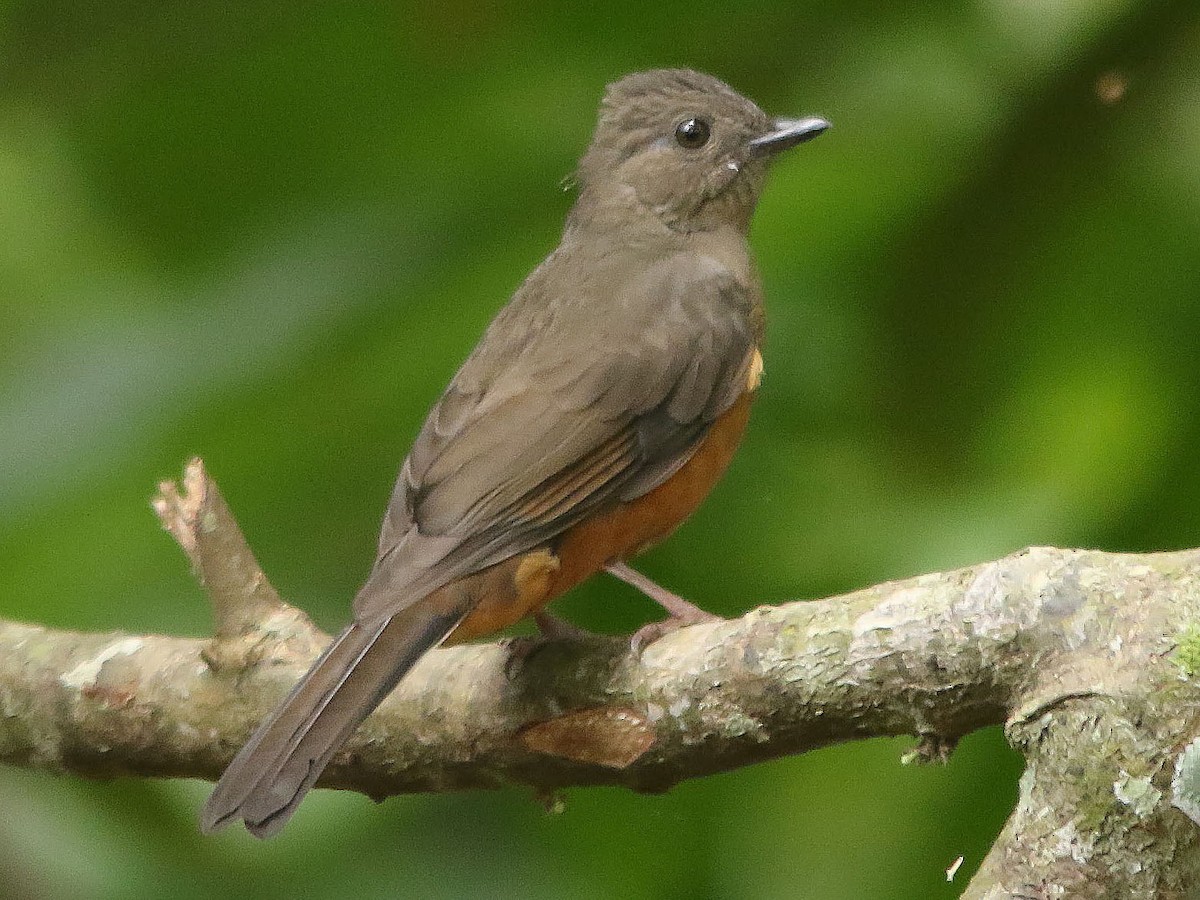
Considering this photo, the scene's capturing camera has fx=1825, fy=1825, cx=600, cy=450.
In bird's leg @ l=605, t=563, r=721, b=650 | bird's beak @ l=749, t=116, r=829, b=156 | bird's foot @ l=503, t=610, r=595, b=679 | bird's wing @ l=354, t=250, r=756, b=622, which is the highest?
bird's beak @ l=749, t=116, r=829, b=156

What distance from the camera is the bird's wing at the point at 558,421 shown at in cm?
332

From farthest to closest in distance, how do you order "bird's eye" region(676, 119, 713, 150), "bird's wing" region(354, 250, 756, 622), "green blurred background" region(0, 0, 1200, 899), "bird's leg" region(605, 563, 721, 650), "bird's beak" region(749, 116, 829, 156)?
"bird's eye" region(676, 119, 713, 150) < "bird's beak" region(749, 116, 829, 156) < "green blurred background" region(0, 0, 1200, 899) < "bird's wing" region(354, 250, 756, 622) < "bird's leg" region(605, 563, 721, 650)

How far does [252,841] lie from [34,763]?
72 cm

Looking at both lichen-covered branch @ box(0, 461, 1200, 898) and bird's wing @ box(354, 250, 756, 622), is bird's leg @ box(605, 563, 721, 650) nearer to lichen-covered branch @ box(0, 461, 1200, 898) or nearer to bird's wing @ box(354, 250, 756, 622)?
lichen-covered branch @ box(0, 461, 1200, 898)

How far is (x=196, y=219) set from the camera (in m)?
4.00

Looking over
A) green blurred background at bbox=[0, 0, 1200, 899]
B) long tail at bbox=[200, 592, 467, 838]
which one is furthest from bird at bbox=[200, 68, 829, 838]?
green blurred background at bbox=[0, 0, 1200, 899]

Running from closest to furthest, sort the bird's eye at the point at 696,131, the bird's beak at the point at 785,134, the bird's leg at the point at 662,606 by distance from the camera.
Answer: the bird's leg at the point at 662,606 → the bird's beak at the point at 785,134 → the bird's eye at the point at 696,131

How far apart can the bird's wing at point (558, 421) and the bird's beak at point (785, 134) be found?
41 cm

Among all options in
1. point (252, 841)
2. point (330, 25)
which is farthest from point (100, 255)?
point (252, 841)

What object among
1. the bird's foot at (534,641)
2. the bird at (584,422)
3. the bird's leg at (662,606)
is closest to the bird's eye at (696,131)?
the bird at (584,422)

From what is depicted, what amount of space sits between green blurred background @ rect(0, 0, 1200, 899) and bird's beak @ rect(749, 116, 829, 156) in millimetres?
66

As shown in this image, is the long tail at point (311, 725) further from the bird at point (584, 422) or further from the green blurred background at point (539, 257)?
the green blurred background at point (539, 257)

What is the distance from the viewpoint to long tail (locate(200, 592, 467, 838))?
2863 millimetres

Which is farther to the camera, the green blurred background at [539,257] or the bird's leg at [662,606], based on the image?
the green blurred background at [539,257]
